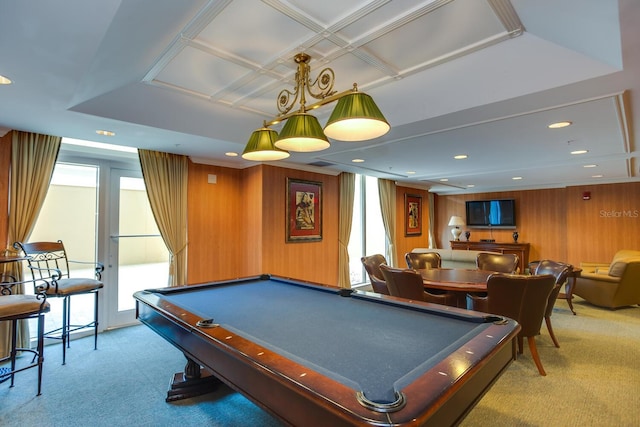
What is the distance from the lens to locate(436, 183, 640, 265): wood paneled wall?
22.7 feet

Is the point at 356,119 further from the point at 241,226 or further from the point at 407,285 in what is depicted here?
the point at 241,226

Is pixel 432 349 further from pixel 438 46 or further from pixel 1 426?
pixel 1 426

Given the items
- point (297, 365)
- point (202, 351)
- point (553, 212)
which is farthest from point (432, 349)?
point (553, 212)

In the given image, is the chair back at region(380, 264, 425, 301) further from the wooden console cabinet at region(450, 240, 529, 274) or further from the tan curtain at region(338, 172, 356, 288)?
the wooden console cabinet at region(450, 240, 529, 274)

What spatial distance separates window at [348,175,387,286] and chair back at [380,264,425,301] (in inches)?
121

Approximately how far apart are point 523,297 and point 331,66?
2.67 m

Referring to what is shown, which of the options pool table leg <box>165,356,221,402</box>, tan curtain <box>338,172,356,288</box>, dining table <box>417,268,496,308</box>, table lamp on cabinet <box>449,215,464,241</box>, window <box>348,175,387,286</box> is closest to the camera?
pool table leg <box>165,356,221,402</box>

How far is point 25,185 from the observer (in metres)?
3.43

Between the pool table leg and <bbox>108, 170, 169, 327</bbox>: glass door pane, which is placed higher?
<bbox>108, 170, 169, 327</bbox>: glass door pane

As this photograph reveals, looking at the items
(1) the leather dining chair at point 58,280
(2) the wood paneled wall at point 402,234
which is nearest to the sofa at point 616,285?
(2) the wood paneled wall at point 402,234

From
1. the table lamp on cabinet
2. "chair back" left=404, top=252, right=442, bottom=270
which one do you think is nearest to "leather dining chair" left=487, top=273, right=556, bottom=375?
"chair back" left=404, top=252, right=442, bottom=270

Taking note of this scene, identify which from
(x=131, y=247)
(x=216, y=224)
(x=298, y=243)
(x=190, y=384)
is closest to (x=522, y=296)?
(x=190, y=384)

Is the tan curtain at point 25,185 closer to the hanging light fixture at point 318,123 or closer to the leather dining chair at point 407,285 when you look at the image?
the hanging light fixture at point 318,123

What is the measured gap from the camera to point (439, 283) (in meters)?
3.45
